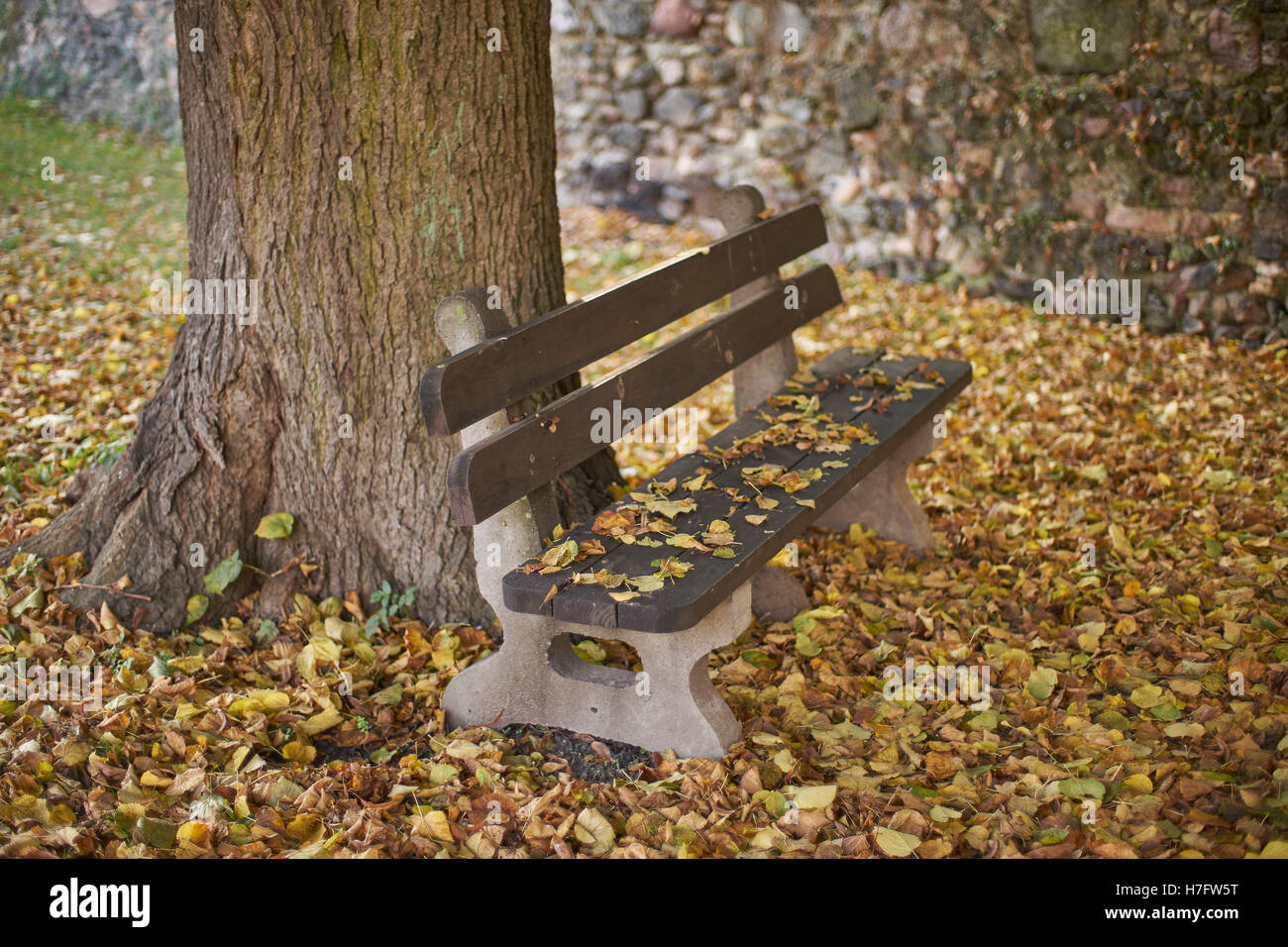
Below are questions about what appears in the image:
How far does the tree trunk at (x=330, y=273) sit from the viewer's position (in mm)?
3230

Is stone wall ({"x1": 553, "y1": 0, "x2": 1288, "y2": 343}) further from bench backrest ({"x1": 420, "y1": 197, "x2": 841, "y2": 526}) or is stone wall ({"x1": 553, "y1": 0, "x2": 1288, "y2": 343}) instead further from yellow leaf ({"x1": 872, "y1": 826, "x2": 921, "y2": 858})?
yellow leaf ({"x1": 872, "y1": 826, "x2": 921, "y2": 858})

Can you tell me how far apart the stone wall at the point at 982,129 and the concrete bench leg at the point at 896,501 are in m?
2.68

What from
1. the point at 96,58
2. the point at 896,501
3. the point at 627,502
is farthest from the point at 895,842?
the point at 96,58

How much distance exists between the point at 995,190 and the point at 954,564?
10.4 feet

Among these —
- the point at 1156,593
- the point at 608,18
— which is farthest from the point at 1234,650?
the point at 608,18

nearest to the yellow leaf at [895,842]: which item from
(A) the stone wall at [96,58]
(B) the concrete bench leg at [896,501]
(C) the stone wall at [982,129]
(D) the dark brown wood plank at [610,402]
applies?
(D) the dark brown wood plank at [610,402]

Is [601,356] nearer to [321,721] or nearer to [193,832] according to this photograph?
[321,721]

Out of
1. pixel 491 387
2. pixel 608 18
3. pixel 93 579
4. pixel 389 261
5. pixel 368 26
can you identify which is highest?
pixel 608 18

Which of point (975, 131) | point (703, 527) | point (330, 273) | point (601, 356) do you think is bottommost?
point (703, 527)

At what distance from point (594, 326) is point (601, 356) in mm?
96

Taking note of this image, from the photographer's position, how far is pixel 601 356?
10.7 feet

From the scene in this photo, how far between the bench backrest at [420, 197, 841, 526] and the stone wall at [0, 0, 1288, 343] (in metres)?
2.50

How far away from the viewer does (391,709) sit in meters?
3.17
